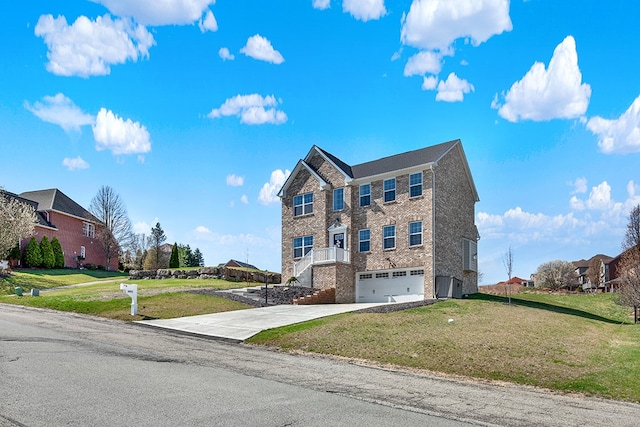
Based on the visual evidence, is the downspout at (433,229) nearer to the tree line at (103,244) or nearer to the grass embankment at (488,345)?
the grass embankment at (488,345)

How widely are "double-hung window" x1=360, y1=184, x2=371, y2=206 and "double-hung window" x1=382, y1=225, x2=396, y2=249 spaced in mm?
2256

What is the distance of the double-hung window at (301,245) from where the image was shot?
35.2 meters

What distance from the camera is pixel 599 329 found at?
22672 mm

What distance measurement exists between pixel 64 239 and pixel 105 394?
178 ft

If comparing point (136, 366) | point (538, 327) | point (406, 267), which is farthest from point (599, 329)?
point (136, 366)

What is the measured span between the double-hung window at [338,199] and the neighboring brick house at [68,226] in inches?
1349

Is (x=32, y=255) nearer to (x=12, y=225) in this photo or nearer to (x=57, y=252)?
(x=57, y=252)

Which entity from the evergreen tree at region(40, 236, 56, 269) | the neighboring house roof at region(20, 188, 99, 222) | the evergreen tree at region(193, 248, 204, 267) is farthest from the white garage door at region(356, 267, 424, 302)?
the evergreen tree at region(193, 248, 204, 267)

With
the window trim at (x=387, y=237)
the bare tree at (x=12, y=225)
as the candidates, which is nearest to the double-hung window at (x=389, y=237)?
the window trim at (x=387, y=237)

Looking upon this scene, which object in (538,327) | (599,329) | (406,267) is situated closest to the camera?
(538,327)

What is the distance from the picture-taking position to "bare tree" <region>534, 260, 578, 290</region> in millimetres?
63938

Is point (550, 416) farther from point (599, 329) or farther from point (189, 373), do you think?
point (599, 329)

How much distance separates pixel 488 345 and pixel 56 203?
5494 centimetres

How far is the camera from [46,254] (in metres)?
52.3
